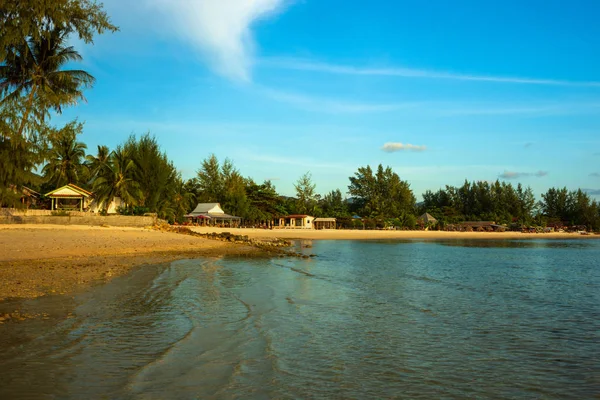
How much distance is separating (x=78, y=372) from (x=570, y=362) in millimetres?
6744

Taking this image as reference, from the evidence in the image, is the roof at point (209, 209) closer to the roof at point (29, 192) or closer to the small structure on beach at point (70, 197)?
the small structure on beach at point (70, 197)

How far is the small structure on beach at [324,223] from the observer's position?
71438mm

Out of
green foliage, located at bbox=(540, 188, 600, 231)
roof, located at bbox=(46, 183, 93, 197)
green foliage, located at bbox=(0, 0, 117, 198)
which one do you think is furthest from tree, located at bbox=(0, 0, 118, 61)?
green foliage, located at bbox=(540, 188, 600, 231)

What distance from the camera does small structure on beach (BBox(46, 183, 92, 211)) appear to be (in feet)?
130

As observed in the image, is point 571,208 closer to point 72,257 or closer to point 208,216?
point 208,216

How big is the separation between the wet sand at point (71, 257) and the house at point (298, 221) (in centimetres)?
4093

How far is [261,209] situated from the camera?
2601 inches

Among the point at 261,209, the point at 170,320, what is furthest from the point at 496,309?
the point at 261,209

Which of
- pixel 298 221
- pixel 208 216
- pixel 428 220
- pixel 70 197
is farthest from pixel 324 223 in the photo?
pixel 70 197

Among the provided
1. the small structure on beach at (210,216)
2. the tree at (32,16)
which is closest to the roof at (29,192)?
the small structure on beach at (210,216)

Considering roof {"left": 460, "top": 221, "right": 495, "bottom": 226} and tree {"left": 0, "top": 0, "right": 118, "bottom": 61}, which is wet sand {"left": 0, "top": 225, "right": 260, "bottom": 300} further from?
roof {"left": 460, "top": 221, "right": 495, "bottom": 226}

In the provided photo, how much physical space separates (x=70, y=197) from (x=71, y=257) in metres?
27.2

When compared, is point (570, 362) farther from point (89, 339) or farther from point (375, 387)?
point (89, 339)

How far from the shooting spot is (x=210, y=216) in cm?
5522
